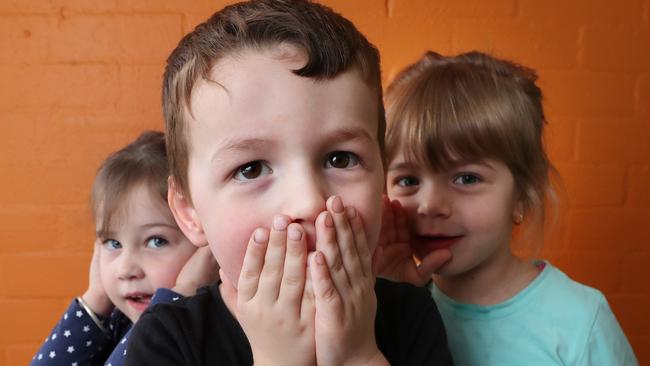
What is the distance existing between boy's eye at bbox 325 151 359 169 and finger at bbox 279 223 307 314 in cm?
12

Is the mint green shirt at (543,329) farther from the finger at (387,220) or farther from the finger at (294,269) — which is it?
the finger at (294,269)

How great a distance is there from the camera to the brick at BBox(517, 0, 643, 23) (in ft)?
5.17

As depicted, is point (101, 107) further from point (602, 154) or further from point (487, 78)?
point (602, 154)

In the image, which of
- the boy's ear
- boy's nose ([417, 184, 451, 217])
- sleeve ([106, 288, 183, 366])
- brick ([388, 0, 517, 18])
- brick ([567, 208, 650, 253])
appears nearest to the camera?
the boy's ear

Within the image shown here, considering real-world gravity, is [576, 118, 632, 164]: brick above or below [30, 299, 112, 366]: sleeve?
above

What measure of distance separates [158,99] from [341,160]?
1.09m

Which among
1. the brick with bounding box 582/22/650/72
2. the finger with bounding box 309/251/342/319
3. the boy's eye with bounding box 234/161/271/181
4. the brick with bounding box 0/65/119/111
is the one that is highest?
the brick with bounding box 582/22/650/72

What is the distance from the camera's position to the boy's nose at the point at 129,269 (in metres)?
1.09

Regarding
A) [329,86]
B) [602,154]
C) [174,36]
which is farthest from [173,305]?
[602,154]

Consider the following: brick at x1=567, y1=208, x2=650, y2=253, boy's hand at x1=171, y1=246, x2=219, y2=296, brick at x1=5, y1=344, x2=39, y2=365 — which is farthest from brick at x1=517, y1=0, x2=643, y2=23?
brick at x1=5, y1=344, x2=39, y2=365

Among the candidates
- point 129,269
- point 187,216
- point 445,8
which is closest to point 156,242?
point 129,269

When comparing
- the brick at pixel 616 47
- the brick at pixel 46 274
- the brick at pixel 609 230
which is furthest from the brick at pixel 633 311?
the brick at pixel 46 274

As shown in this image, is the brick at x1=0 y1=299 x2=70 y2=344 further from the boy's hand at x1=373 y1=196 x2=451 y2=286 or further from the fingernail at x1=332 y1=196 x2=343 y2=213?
the fingernail at x1=332 y1=196 x2=343 y2=213

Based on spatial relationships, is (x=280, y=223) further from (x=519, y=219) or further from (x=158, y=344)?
(x=519, y=219)
